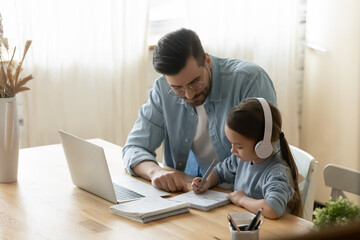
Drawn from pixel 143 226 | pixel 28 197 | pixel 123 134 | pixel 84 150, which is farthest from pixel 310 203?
pixel 123 134

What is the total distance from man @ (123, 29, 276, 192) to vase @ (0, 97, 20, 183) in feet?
1.23

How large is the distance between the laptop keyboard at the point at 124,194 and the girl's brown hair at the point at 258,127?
35 centimetres

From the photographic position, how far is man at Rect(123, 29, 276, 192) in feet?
5.69

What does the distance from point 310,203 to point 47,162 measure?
95 cm

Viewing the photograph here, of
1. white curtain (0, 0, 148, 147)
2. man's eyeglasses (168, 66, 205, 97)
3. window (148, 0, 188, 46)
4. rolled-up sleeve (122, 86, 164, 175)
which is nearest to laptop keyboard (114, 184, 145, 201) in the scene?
rolled-up sleeve (122, 86, 164, 175)

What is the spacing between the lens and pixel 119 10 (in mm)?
2824

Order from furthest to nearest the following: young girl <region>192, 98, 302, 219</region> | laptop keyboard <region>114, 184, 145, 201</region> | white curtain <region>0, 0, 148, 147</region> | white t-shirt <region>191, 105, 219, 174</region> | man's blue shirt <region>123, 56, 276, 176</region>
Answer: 1. white curtain <region>0, 0, 148, 147</region>
2. white t-shirt <region>191, 105, 219, 174</region>
3. man's blue shirt <region>123, 56, 276, 176</region>
4. laptop keyboard <region>114, 184, 145, 201</region>
5. young girl <region>192, 98, 302, 219</region>

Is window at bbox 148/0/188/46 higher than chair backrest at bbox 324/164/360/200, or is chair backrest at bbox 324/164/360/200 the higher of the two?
window at bbox 148/0/188/46

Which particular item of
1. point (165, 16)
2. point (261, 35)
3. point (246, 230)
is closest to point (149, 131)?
point (246, 230)

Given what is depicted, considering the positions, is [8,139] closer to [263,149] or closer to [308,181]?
[263,149]

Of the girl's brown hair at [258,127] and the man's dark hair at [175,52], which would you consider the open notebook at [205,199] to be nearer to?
the girl's brown hair at [258,127]

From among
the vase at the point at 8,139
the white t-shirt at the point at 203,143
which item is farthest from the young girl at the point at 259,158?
the vase at the point at 8,139

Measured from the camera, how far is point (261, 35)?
3.38 meters

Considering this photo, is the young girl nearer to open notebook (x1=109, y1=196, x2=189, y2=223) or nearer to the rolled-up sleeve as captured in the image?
open notebook (x1=109, y1=196, x2=189, y2=223)
